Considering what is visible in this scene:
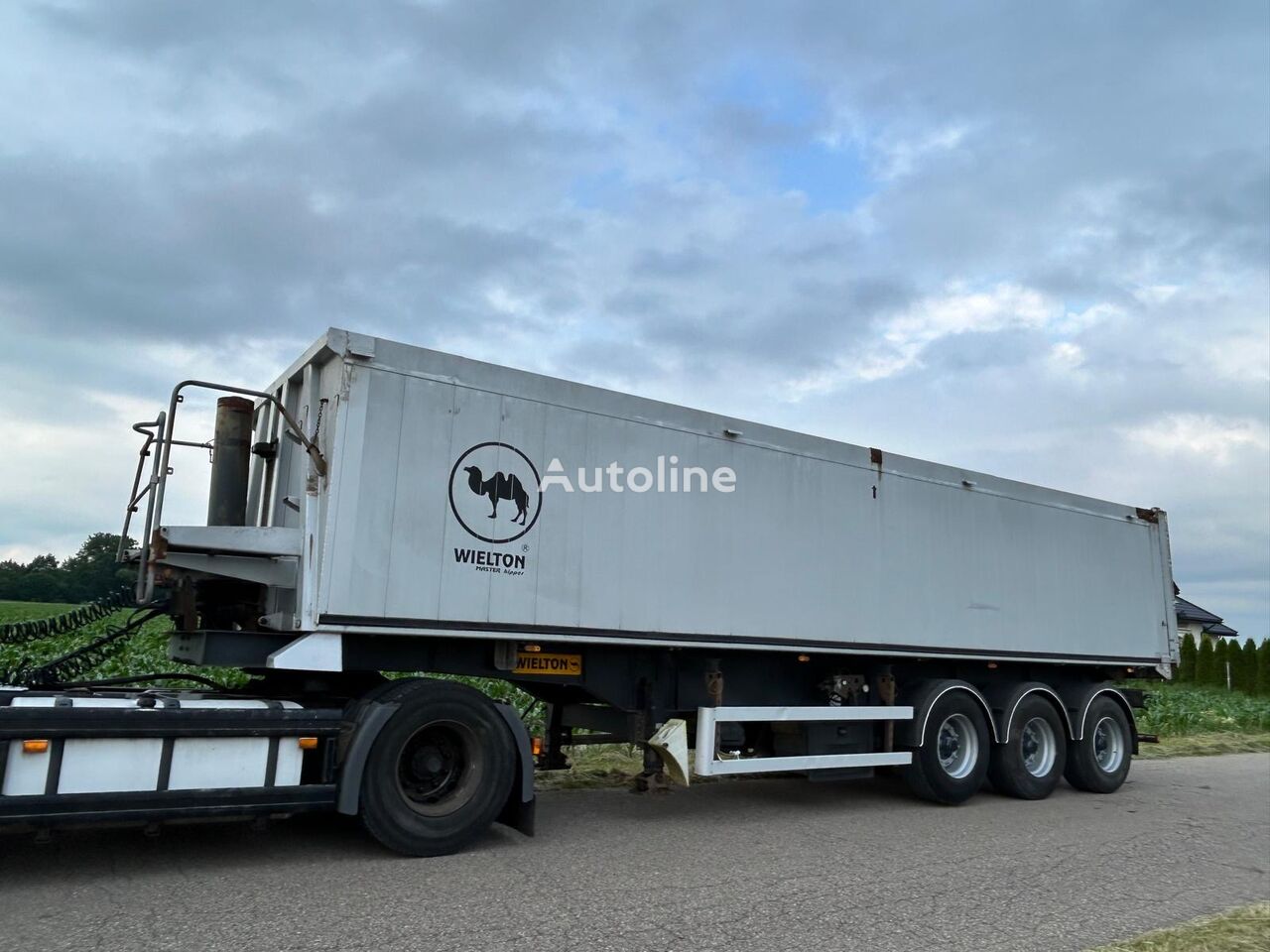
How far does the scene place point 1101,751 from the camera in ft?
40.8

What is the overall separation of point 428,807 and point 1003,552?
23.5 feet

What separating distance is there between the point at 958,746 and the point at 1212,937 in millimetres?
5314

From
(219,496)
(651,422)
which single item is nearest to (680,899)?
(651,422)

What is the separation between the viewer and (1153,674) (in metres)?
13.4

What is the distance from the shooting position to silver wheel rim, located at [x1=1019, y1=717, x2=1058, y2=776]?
11.5 m

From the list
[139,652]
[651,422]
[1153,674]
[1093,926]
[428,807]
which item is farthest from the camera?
[139,652]

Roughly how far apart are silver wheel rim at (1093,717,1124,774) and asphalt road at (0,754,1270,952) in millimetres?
2628

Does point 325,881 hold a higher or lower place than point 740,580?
lower

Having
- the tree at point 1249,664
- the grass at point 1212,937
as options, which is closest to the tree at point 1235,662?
the tree at point 1249,664

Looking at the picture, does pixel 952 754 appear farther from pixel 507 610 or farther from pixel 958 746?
pixel 507 610

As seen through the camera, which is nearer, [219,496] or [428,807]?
[428,807]

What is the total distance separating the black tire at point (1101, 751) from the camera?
39.3 feet

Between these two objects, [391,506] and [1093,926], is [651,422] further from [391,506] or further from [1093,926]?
[1093,926]

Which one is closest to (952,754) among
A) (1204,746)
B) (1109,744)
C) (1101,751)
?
(1101,751)
